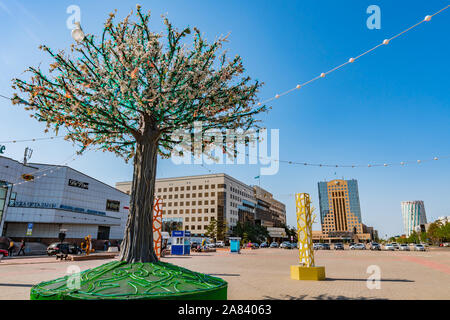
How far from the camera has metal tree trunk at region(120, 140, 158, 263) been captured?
20.2ft

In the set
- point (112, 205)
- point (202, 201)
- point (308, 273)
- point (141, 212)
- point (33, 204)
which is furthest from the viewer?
point (202, 201)

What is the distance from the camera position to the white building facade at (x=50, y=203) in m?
36.2

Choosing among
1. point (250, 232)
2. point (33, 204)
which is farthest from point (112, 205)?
point (250, 232)

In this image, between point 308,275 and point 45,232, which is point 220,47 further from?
point 45,232

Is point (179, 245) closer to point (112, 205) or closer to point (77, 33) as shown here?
point (112, 205)

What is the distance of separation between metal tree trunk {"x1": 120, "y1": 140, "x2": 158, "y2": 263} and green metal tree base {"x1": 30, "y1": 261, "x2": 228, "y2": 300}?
30 centimetres

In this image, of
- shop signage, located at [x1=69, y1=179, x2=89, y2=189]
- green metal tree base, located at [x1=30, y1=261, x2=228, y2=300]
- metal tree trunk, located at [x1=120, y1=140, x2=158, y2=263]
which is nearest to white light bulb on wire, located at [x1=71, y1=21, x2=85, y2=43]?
metal tree trunk, located at [x1=120, y1=140, x2=158, y2=263]

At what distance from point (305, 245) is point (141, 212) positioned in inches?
346

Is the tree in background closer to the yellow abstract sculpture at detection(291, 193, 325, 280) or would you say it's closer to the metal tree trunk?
the yellow abstract sculpture at detection(291, 193, 325, 280)

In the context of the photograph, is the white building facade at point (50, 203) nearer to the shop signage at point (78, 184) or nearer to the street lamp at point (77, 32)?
the shop signage at point (78, 184)

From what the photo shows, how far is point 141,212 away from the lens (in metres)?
6.40

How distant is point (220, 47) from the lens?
6746 mm
